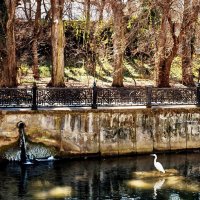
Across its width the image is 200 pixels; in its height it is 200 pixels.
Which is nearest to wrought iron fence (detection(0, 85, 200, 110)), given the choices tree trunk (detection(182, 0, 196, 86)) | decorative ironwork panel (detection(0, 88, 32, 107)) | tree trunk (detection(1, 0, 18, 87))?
decorative ironwork panel (detection(0, 88, 32, 107))

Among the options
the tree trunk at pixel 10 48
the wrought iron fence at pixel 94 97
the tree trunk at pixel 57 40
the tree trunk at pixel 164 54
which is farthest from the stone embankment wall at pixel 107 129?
the tree trunk at pixel 10 48

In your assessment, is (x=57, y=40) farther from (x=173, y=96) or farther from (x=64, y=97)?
(x=173, y=96)

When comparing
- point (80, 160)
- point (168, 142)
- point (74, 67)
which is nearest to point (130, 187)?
point (80, 160)

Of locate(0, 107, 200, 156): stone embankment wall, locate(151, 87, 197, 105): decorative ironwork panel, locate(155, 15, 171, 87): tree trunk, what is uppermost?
locate(155, 15, 171, 87): tree trunk

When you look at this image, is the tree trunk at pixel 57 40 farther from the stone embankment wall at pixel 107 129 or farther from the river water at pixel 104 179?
the river water at pixel 104 179

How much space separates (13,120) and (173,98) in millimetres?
6740

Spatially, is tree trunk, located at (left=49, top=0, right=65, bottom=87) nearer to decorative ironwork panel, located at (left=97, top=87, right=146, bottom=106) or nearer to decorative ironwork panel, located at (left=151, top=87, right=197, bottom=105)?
decorative ironwork panel, located at (left=97, top=87, right=146, bottom=106)

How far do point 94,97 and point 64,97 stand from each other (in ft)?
3.84

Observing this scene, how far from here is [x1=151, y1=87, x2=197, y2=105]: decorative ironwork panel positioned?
20.9m

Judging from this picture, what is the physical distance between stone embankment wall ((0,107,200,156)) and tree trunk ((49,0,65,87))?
3.67 metres

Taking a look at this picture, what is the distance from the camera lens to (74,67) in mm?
35812

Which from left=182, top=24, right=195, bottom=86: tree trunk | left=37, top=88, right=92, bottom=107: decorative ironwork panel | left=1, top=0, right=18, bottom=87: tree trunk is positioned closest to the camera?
left=37, top=88, right=92, bottom=107: decorative ironwork panel

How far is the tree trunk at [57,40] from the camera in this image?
73.2 ft

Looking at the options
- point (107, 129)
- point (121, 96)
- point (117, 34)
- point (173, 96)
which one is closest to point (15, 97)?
point (107, 129)
